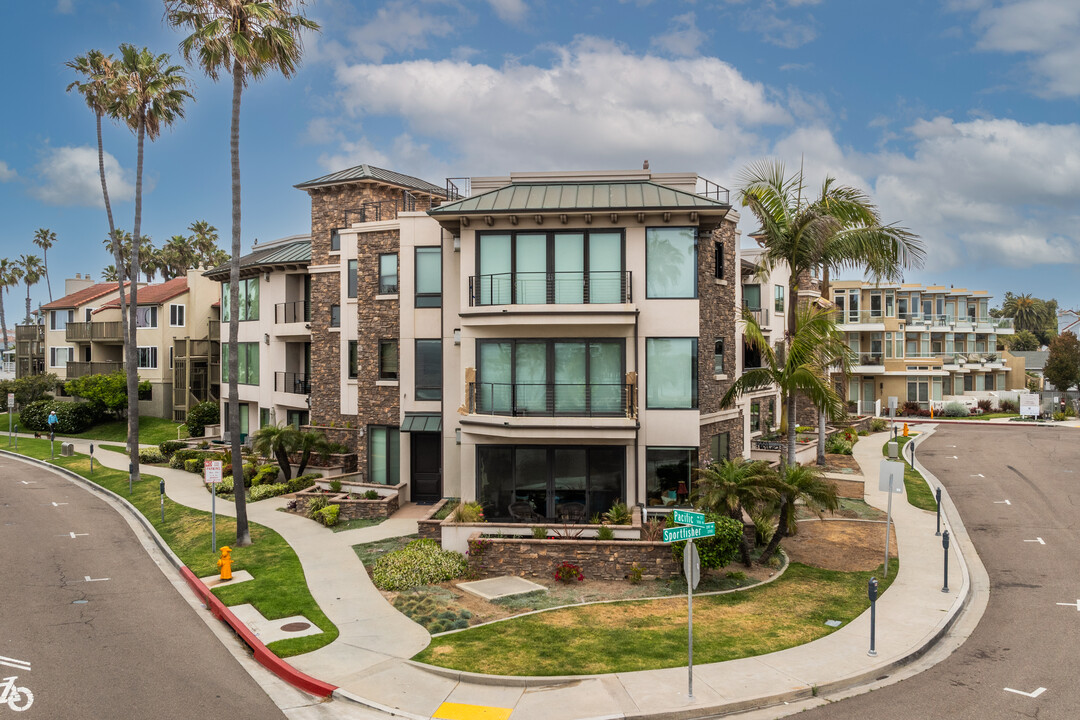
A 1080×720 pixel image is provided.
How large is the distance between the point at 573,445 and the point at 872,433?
1231 inches

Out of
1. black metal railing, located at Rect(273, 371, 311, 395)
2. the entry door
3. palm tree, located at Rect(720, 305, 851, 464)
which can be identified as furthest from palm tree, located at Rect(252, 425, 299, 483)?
palm tree, located at Rect(720, 305, 851, 464)

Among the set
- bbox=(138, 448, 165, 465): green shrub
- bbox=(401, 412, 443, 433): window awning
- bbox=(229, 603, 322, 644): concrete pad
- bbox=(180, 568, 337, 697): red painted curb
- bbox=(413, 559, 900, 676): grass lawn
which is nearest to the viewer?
bbox=(180, 568, 337, 697): red painted curb

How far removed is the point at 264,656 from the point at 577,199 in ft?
46.4

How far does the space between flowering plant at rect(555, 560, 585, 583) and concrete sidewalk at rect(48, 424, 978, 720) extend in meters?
3.90

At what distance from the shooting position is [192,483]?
29078mm

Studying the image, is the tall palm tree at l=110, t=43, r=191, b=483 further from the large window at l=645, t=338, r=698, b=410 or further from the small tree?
the small tree

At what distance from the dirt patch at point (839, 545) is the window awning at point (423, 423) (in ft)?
38.2

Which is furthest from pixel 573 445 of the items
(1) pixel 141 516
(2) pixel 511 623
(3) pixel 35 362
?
(3) pixel 35 362

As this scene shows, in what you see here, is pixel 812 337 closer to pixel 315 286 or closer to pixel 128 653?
pixel 128 653

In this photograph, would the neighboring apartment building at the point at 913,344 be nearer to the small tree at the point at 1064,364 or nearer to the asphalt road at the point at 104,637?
the small tree at the point at 1064,364

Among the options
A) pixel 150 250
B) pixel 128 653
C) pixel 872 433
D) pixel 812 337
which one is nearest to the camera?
pixel 128 653

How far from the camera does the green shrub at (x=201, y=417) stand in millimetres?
39500

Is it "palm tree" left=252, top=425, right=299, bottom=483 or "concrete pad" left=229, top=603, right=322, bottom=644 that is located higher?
"palm tree" left=252, top=425, right=299, bottom=483

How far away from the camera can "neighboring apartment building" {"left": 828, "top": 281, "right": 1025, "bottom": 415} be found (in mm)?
53875
